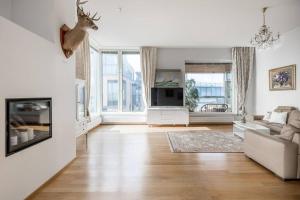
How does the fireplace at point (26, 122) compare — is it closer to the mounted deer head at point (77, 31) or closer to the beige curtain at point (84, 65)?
the mounted deer head at point (77, 31)

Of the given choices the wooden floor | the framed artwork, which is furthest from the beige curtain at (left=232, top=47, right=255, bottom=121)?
the wooden floor

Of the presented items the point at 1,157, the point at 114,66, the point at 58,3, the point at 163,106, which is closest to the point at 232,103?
the point at 163,106

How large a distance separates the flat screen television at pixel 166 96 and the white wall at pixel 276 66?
2.85 m

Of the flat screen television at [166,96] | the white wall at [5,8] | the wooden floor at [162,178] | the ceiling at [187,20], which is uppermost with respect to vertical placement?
the ceiling at [187,20]

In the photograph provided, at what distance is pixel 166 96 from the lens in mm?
8234

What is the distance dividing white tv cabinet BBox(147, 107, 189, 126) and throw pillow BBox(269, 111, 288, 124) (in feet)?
9.24

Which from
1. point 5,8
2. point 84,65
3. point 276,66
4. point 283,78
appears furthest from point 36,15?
point 276,66

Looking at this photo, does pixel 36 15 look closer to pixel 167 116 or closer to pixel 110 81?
pixel 110 81

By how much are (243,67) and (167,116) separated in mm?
3423

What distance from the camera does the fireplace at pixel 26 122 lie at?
2.25 m

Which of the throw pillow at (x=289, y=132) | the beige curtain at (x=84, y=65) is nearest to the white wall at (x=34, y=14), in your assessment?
the beige curtain at (x=84, y=65)

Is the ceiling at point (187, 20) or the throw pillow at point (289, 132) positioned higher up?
the ceiling at point (187, 20)

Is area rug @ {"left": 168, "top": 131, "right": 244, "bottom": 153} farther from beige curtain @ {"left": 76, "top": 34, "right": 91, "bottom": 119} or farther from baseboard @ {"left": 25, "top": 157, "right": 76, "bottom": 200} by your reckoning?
beige curtain @ {"left": 76, "top": 34, "right": 91, "bottom": 119}

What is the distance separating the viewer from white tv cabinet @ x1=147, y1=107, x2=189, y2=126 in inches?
314
